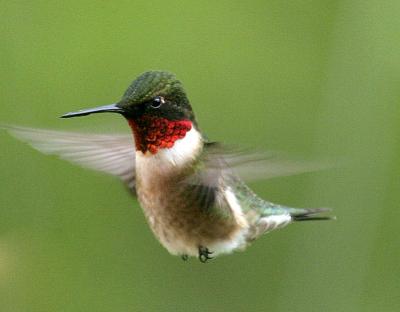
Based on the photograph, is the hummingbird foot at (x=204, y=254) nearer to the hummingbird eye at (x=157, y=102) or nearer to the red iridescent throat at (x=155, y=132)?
the red iridescent throat at (x=155, y=132)

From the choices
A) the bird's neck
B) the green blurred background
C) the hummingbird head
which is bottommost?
the green blurred background

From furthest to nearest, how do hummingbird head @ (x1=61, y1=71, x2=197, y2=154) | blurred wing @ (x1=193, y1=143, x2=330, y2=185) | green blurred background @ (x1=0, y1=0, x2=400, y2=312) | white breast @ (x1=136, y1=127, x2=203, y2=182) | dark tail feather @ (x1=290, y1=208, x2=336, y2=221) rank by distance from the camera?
green blurred background @ (x1=0, y1=0, x2=400, y2=312) < dark tail feather @ (x1=290, y1=208, x2=336, y2=221) < white breast @ (x1=136, y1=127, x2=203, y2=182) < hummingbird head @ (x1=61, y1=71, x2=197, y2=154) < blurred wing @ (x1=193, y1=143, x2=330, y2=185)

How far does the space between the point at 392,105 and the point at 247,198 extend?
97 cm

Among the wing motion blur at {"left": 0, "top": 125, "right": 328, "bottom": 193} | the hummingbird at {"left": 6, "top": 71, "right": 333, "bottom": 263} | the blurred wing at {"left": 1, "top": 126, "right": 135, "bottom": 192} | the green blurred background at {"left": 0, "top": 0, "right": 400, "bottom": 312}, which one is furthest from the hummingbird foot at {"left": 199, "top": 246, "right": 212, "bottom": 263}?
the green blurred background at {"left": 0, "top": 0, "right": 400, "bottom": 312}

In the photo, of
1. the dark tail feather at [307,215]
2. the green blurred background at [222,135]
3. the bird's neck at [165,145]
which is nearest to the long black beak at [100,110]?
the bird's neck at [165,145]

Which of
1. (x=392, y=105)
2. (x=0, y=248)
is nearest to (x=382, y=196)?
(x=392, y=105)

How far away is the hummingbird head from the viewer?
6.07ft

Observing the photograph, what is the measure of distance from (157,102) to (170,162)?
16cm

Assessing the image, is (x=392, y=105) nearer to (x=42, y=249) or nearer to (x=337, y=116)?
(x=337, y=116)

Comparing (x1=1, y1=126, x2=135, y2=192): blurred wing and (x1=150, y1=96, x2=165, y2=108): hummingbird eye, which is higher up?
(x1=150, y1=96, x2=165, y2=108): hummingbird eye

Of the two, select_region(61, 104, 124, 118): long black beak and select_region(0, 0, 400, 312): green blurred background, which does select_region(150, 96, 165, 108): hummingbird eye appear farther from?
select_region(0, 0, 400, 312): green blurred background

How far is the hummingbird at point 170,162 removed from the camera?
1.85 metres

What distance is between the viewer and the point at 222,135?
3975mm

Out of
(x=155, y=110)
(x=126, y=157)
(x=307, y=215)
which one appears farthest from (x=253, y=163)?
(x=307, y=215)
